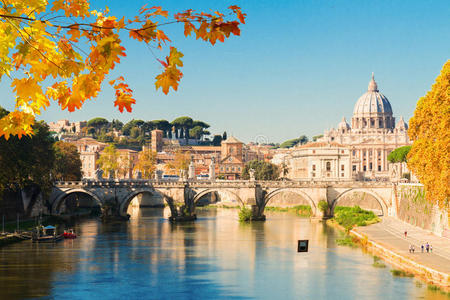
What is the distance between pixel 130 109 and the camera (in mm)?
6016

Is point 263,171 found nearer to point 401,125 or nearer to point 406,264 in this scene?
point 406,264

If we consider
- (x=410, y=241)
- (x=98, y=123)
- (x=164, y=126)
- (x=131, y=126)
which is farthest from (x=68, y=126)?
(x=410, y=241)

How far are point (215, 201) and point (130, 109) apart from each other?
9053 centimetres

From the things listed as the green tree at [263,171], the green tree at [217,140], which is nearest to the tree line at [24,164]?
the green tree at [263,171]

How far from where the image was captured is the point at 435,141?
34.8 metres

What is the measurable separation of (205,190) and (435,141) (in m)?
33.1

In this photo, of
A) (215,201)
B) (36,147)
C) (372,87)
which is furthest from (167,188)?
(372,87)

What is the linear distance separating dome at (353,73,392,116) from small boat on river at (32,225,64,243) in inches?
4821

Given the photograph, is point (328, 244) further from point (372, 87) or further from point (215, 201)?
point (372, 87)

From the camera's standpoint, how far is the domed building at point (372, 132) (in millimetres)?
135625

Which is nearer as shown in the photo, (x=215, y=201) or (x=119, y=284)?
(x=119, y=284)

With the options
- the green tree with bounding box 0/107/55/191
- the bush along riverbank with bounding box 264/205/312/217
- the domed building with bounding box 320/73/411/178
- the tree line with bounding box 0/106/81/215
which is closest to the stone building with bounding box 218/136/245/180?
the domed building with bounding box 320/73/411/178

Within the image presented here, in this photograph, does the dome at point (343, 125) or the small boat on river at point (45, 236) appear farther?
the dome at point (343, 125)

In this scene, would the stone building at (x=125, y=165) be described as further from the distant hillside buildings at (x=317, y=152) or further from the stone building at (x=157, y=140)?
the stone building at (x=157, y=140)
